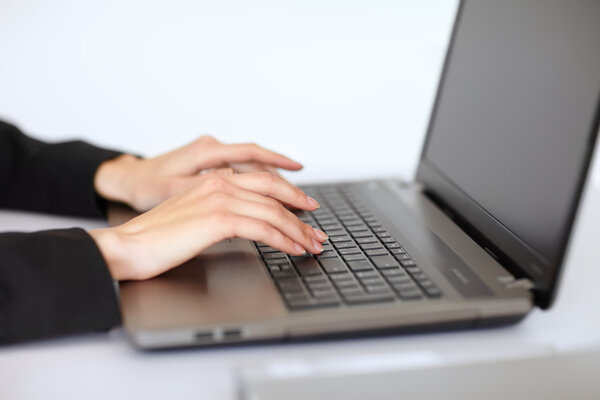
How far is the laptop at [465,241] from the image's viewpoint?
73 centimetres

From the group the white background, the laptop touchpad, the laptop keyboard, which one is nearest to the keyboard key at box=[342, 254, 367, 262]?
the laptop keyboard

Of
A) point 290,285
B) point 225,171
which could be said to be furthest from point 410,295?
point 225,171

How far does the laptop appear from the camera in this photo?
2.40 feet

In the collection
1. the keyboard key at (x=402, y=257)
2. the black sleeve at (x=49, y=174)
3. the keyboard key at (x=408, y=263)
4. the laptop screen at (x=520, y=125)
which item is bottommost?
the black sleeve at (x=49, y=174)

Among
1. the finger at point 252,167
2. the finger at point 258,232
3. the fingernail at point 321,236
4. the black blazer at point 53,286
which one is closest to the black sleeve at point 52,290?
the black blazer at point 53,286

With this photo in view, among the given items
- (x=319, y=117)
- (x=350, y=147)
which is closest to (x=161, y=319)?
(x=350, y=147)

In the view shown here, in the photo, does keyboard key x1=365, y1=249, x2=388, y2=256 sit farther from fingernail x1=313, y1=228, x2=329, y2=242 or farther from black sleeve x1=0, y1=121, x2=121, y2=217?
black sleeve x1=0, y1=121, x2=121, y2=217

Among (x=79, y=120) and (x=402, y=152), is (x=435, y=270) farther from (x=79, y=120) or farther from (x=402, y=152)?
(x=79, y=120)

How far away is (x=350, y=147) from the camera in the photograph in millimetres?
1459

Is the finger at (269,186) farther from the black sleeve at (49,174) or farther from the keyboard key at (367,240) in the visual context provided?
the black sleeve at (49,174)

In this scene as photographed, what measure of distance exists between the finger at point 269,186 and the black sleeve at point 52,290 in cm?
21

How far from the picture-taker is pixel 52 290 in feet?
2.43

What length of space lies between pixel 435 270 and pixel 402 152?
0.65 meters

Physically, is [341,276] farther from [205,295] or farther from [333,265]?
[205,295]
